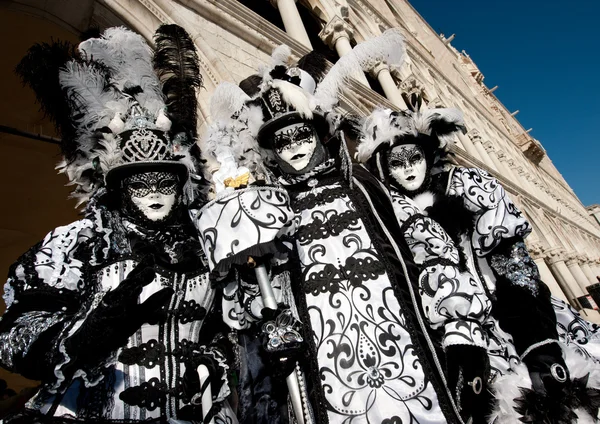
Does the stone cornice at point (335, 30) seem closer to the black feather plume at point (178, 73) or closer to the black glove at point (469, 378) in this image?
the black feather plume at point (178, 73)

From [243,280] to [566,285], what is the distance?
16427 mm

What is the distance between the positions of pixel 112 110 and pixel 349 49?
22.6ft

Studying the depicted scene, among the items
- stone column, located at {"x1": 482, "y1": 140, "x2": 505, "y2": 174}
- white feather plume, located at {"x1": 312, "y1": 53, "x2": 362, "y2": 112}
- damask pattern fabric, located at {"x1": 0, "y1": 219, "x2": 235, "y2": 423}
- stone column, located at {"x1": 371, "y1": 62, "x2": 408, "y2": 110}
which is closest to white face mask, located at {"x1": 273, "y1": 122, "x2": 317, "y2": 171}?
white feather plume, located at {"x1": 312, "y1": 53, "x2": 362, "y2": 112}

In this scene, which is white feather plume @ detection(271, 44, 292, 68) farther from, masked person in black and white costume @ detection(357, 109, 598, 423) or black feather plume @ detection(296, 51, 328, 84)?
masked person in black and white costume @ detection(357, 109, 598, 423)

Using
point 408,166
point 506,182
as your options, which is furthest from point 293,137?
point 506,182

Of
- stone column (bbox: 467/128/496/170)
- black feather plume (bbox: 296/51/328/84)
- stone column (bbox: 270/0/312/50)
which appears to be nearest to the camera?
black feather plume (bbox: 296/51/328/84)

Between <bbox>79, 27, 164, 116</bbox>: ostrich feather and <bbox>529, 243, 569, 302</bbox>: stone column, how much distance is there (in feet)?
39.4

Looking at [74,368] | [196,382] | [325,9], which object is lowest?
[196,382]

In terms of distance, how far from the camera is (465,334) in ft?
4.73

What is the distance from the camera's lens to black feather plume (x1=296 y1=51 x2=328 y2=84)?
235 centimetres

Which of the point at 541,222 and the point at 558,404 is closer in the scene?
the point at 558,404

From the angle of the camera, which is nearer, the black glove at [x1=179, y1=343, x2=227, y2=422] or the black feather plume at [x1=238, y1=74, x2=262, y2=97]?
the black glove at [x1=179, y1=343, x2=227, y2=422]

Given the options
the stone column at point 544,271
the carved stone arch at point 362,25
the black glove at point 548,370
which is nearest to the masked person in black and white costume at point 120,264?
the black glove at point 548,370

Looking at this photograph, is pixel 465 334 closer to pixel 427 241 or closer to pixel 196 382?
pixel 427 241
